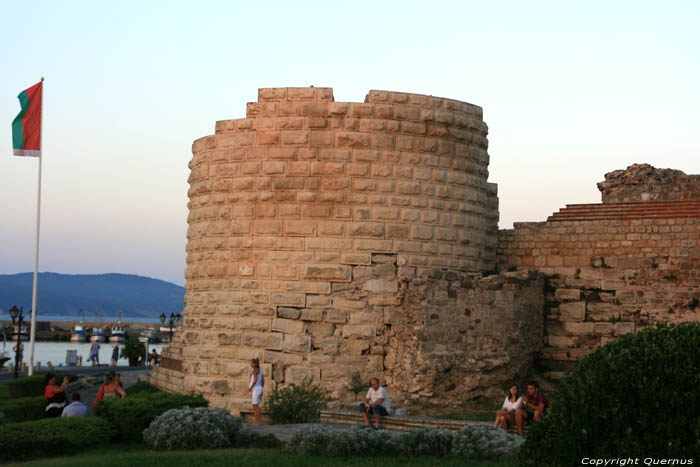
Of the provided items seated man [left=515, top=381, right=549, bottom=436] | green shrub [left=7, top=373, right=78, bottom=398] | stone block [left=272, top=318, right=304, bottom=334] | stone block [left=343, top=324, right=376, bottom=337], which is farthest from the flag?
seated man [left=515, top=381, right=549, bottom=436]

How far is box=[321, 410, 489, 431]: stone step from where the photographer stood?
1305 cm

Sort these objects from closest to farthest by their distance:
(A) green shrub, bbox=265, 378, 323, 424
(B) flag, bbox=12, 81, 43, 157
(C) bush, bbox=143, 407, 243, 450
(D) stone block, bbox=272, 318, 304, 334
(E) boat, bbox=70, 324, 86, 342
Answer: (C) bush, bbox=143, 407, 243, 450 < (A) green shrub, bbox=265, 378, 323, 424 < (D) stone block, bbox=272, 318, 304, 334 < (B) flag, bbox=12, 81, 43, 157 < (E) boat, bbox=70, 324, 86, 342

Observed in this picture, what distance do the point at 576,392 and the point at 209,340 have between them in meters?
10.4

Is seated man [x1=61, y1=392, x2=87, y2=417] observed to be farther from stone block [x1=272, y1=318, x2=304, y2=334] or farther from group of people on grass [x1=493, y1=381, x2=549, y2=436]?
group of people on grass [x1=493, y1=381, x2=549, y2=436]

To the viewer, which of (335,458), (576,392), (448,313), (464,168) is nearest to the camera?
(576,392)

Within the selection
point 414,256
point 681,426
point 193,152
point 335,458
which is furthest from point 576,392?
point 193,152

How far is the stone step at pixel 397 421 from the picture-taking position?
42.8 ft

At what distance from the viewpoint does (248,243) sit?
54.0ft

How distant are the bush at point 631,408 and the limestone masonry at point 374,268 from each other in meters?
8.07

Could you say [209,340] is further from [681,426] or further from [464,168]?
[681,426]

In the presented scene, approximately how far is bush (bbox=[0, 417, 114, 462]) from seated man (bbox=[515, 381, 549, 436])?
610cm

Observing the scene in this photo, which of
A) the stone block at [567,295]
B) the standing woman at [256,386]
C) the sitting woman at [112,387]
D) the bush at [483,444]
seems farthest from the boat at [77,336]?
the bush at [483,444]

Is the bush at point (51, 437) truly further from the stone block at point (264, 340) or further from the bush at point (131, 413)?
the stone block at point (264, 340)

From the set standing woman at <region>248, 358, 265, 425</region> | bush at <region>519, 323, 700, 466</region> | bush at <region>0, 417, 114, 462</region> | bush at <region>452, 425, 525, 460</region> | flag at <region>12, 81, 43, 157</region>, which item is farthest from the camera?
flag at <region>12, 81, 43, 157</region>
